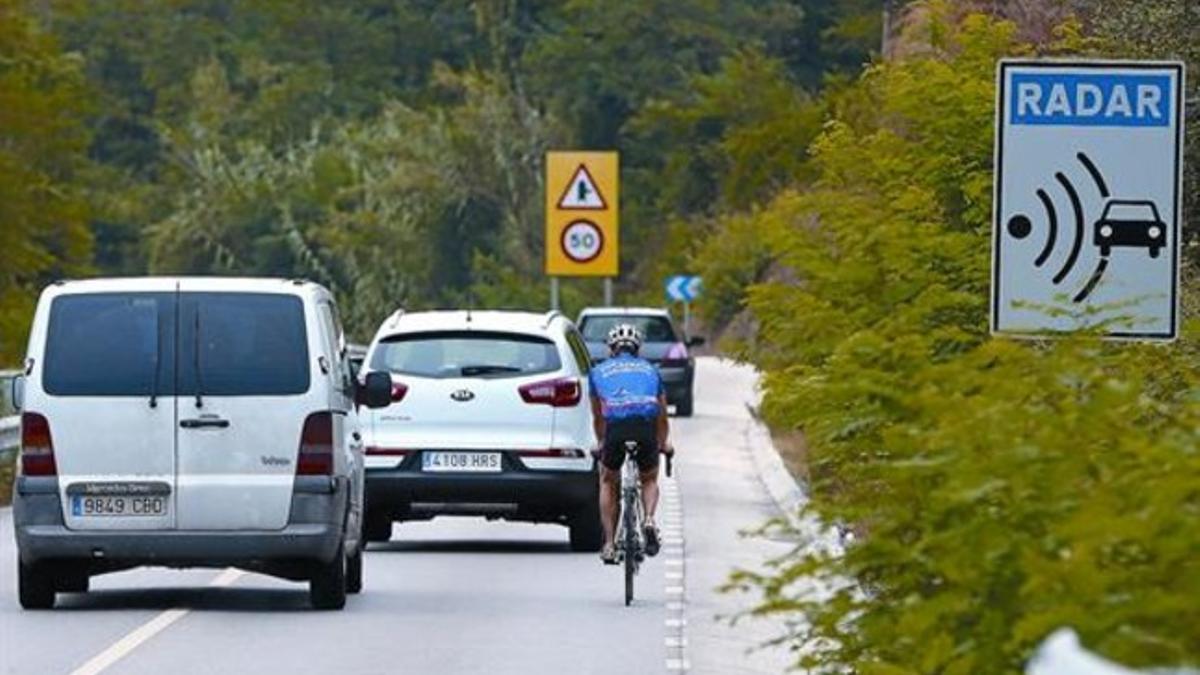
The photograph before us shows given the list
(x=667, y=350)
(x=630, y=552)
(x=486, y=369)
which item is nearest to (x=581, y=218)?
(x=667, y=350)

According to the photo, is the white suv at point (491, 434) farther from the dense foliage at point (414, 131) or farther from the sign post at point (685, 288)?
the sign post at point (685, 288)

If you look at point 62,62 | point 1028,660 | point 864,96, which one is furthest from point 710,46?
point 1028,660

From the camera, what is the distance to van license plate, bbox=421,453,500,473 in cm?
2573

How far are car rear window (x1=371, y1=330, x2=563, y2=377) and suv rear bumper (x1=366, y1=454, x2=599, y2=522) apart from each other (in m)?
0.75

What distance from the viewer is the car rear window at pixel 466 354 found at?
26.1 m

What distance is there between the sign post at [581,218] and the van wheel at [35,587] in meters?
27.3

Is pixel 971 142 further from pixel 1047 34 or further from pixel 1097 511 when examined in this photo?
pixel 1097 511

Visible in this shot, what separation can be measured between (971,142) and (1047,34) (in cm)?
662

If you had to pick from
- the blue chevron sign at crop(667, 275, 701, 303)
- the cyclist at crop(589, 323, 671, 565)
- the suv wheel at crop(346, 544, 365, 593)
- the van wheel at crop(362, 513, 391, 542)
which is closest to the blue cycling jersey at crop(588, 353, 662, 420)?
the cyclist at crop(589, 323, 671, 565)

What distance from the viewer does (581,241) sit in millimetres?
49094

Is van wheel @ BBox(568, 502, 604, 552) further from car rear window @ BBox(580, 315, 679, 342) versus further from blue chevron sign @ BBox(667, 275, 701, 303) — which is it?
blue chevron sign @ BBox(667, 275, 701, 303)

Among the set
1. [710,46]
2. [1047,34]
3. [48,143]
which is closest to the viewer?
[1047,34]

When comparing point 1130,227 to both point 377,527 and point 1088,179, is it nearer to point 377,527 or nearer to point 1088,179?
point 1088,179

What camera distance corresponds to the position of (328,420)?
20.3 metres
